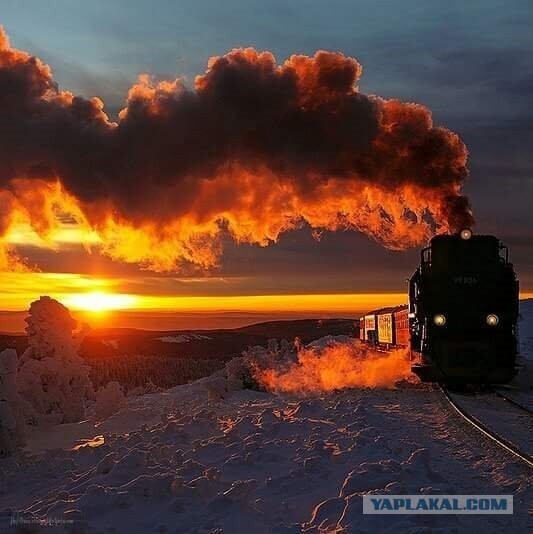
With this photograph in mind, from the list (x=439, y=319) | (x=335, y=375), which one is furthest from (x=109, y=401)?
(x=439, y=319)

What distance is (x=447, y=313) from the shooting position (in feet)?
63.5

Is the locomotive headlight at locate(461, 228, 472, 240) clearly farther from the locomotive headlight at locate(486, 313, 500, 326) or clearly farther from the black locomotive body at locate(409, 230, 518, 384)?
the locomotive headlight at locate(486, 313, 500, 326)

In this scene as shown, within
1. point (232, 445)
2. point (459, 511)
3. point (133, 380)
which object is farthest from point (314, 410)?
point (133, 380)

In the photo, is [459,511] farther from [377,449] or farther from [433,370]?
[433,370]

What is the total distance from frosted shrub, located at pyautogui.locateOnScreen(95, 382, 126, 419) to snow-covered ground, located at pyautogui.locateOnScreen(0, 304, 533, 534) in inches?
287

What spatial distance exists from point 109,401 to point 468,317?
42.7 ft

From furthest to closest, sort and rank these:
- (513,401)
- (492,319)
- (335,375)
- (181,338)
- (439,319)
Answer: (181,338), (335,375), (439,319), (492,319), (513,401)

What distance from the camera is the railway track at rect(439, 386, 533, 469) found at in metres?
9.92

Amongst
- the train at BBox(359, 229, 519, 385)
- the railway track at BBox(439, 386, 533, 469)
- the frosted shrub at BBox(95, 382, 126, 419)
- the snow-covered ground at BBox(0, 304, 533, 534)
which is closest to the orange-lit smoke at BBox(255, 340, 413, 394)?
the train at BBox(359, 229, 519, 385)

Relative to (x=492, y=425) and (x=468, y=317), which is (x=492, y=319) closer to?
(x=468, y=317)

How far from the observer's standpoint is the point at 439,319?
19.3 m

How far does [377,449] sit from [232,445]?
282cm

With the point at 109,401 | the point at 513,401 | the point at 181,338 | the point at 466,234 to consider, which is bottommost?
the point at 181,338

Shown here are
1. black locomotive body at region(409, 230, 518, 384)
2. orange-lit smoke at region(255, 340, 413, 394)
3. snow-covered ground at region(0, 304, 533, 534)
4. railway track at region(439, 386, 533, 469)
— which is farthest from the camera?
orange-lit smoke at region(255, 340, 413, 394)
